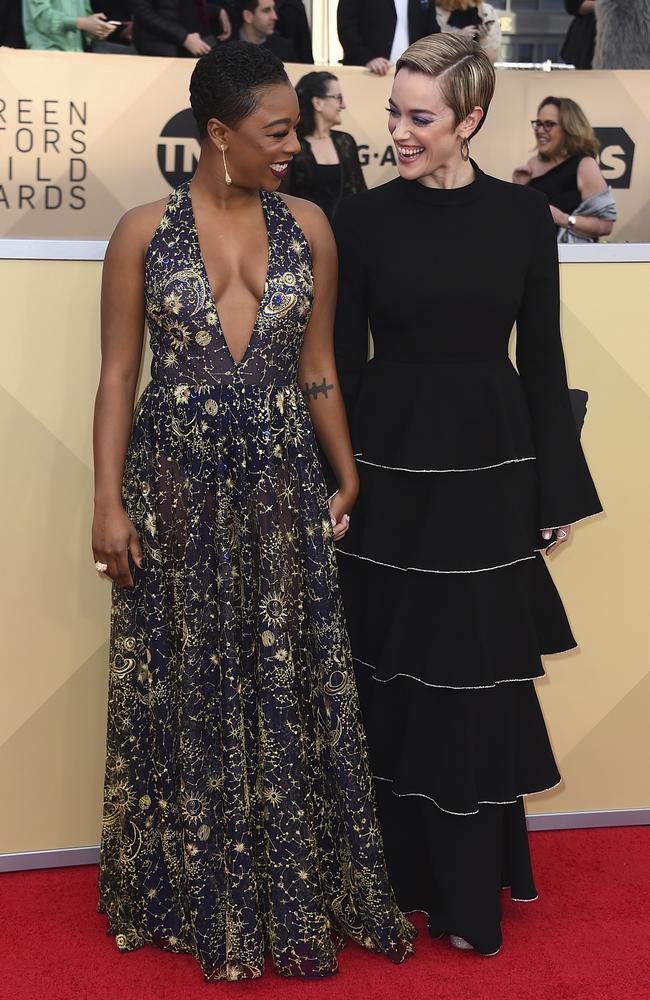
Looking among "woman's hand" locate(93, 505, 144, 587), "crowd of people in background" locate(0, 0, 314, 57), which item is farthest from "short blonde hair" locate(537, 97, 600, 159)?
"woman's hand" locate(93, 505, 144, 587)

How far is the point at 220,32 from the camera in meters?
4.99

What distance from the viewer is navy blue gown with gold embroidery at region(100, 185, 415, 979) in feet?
6.55

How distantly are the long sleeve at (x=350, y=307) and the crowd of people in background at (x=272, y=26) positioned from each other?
3035mm

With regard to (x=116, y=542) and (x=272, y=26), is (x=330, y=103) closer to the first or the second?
(x=272, y=26)

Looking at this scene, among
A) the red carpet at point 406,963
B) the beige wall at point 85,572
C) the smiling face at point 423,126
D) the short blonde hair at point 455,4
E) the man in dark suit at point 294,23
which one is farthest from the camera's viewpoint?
the man in dark suit at point 294,23

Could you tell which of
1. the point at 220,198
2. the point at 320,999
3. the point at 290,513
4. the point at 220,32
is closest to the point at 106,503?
the point at 290,513

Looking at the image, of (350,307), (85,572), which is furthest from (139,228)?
(85,572)

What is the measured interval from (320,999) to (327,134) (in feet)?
11.4

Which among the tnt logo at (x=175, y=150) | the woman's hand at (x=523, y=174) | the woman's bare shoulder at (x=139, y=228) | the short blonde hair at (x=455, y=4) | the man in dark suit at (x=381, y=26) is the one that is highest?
the short blonde hair at (x=455, y=4)

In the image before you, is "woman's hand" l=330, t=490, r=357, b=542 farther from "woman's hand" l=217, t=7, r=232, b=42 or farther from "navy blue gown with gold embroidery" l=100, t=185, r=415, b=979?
"woman's hand" l=217, t=7, r=232, b=42

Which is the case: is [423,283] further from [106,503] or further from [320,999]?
[320,999]

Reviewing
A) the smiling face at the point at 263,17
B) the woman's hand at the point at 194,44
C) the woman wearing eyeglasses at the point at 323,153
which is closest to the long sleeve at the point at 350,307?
the woman wearing eyeglasses at the point at 323,153

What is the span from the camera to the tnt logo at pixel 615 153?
17.0 ft

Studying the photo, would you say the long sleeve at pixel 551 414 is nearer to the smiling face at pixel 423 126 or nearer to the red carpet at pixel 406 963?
the smiling face at pixel 423 126
